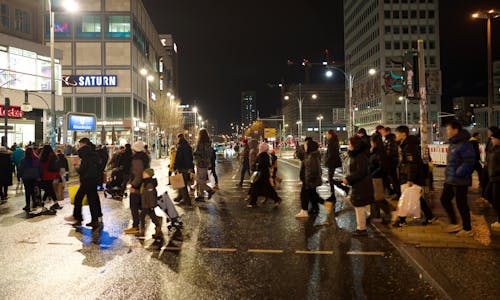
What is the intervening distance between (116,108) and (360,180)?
2019 inches

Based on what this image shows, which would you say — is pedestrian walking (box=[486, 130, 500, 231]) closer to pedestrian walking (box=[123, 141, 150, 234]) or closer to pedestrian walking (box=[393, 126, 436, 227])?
pedestrian walking (box=[393, 126, 436, 227])

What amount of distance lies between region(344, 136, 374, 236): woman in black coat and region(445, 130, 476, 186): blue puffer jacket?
1330 mm

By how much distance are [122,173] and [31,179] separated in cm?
383

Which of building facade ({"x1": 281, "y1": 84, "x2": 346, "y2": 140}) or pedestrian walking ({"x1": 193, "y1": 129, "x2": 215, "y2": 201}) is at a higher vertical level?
building facade ({"x1": 281, "y1": 84, "x2": 346, "y2": 140})

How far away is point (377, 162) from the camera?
28.9 ft

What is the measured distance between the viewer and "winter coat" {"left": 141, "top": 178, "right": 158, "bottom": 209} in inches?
303

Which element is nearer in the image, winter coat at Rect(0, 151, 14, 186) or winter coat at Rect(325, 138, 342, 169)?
winter coat at Rect(325, 138, 342, 169)

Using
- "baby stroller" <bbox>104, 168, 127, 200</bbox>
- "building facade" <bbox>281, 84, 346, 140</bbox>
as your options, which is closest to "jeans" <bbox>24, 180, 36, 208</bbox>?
"baby stroller" <bbox>104, 168, 127, 200</bbox>

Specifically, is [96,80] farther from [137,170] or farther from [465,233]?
[465,233]

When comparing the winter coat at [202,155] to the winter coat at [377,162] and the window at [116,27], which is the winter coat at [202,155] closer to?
the winter coat at [377,162]

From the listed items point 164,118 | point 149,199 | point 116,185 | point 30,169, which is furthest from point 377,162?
point 164,118

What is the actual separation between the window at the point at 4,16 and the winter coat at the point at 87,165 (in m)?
29.3

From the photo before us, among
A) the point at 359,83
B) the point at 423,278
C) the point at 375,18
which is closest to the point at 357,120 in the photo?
the point at 359,83

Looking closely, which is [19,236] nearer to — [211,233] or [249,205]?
[211,233]
